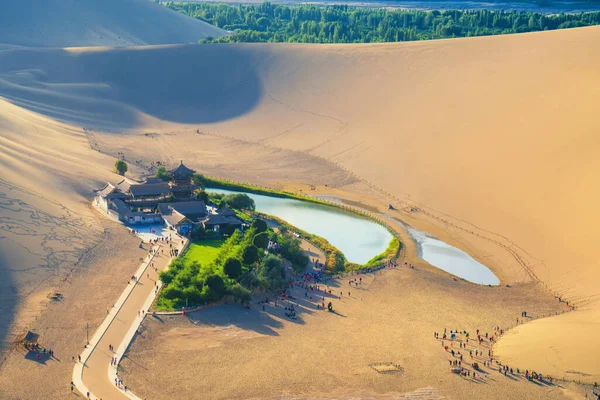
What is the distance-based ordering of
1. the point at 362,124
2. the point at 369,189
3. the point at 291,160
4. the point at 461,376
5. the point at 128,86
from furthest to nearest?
the point at 128,86 → the point at 362,124 → the point at 291,160 → the point at 369,189 → the point at 461,376

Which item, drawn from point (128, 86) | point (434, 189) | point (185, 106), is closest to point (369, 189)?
point (434, 189)

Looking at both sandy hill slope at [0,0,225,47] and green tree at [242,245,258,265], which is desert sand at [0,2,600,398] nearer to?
green tree at [242,245,258,265]

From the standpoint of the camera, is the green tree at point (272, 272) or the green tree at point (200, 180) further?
the green tree at point (200, 180)

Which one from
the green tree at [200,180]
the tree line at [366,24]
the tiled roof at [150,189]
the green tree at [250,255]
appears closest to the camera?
the green tree at [250,255]

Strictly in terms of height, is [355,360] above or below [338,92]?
below

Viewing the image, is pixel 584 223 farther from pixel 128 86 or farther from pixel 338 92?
pixel 128 86

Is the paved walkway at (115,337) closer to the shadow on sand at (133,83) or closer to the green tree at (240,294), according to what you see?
the green tree at (240,294)

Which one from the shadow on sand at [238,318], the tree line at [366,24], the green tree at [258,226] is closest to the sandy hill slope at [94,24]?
the tree line at [366,24]

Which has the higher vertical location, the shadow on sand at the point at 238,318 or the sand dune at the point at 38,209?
the sand dune at the point at 38,209
